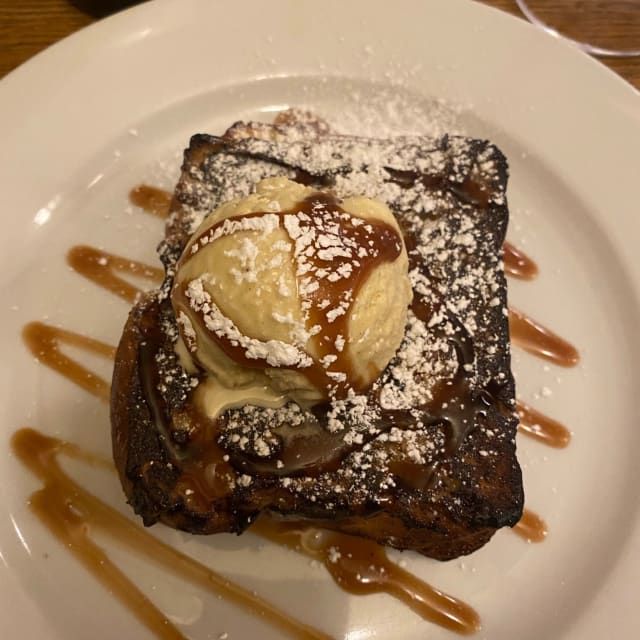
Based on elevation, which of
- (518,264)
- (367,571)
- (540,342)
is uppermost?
(518,264)

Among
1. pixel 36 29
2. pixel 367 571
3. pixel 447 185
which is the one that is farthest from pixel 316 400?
pixel 36 29

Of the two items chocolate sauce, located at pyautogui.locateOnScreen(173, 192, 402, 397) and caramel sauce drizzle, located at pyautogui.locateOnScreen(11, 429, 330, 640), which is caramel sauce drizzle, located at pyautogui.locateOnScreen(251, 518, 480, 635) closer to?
caramel sauce drizzle, located at pyautogui.locateOnScreen(11, 429, 330, 640)

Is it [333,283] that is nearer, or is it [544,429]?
[333,283]

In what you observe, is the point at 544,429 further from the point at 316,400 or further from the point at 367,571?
the point at 316,400

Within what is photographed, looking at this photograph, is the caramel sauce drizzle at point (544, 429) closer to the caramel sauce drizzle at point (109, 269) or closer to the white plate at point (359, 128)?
the white plate at point (359, 128)

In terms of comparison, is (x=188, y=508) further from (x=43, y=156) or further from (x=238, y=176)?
(x=43, y=156)

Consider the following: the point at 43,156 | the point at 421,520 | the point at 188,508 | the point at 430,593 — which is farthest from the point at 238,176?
the point at 430,593

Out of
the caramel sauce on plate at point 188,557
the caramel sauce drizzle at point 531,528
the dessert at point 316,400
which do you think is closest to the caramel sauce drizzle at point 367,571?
the caramel sauce on plate at point 188,557
